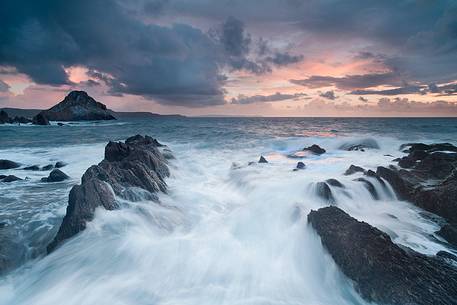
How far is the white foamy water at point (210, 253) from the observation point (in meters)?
5.25

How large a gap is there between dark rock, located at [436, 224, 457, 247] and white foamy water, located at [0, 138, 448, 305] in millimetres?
295

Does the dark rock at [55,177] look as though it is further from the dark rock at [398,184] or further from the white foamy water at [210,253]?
the dark rock at [398,184]

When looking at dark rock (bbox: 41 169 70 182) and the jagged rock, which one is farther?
the jagged rock

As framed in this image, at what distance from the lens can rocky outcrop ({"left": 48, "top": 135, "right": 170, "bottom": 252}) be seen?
6.96 m

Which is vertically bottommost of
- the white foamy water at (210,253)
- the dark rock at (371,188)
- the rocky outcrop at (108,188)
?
the white foamy water at (210,253)

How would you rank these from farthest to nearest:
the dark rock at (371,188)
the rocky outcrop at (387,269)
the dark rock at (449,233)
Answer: the dark rock at (371,188), the dark rock at (449,233), the rocky outcrop at (387,269)

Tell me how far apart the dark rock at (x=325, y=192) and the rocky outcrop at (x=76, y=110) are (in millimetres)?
108356

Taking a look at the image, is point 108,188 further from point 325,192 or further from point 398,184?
point 398,184

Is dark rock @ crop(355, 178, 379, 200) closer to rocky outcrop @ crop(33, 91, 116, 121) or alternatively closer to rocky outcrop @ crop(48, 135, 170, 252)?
rocky outcrop @ crop(48, 135, 170, 252)

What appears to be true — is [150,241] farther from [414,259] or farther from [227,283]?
[414,259]

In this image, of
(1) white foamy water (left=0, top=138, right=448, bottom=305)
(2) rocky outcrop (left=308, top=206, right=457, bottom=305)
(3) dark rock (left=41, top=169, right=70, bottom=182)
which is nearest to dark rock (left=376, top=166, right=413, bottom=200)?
(1) white foamy water (left=0, top=138, right=448, bottom=305)

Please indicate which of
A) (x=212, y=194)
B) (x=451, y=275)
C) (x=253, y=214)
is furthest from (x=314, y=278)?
(x=212, y=194)

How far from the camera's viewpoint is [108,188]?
8422 mm

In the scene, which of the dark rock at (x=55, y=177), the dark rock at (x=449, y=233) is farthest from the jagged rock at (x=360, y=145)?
the dark rock at (x=55, y=177)
